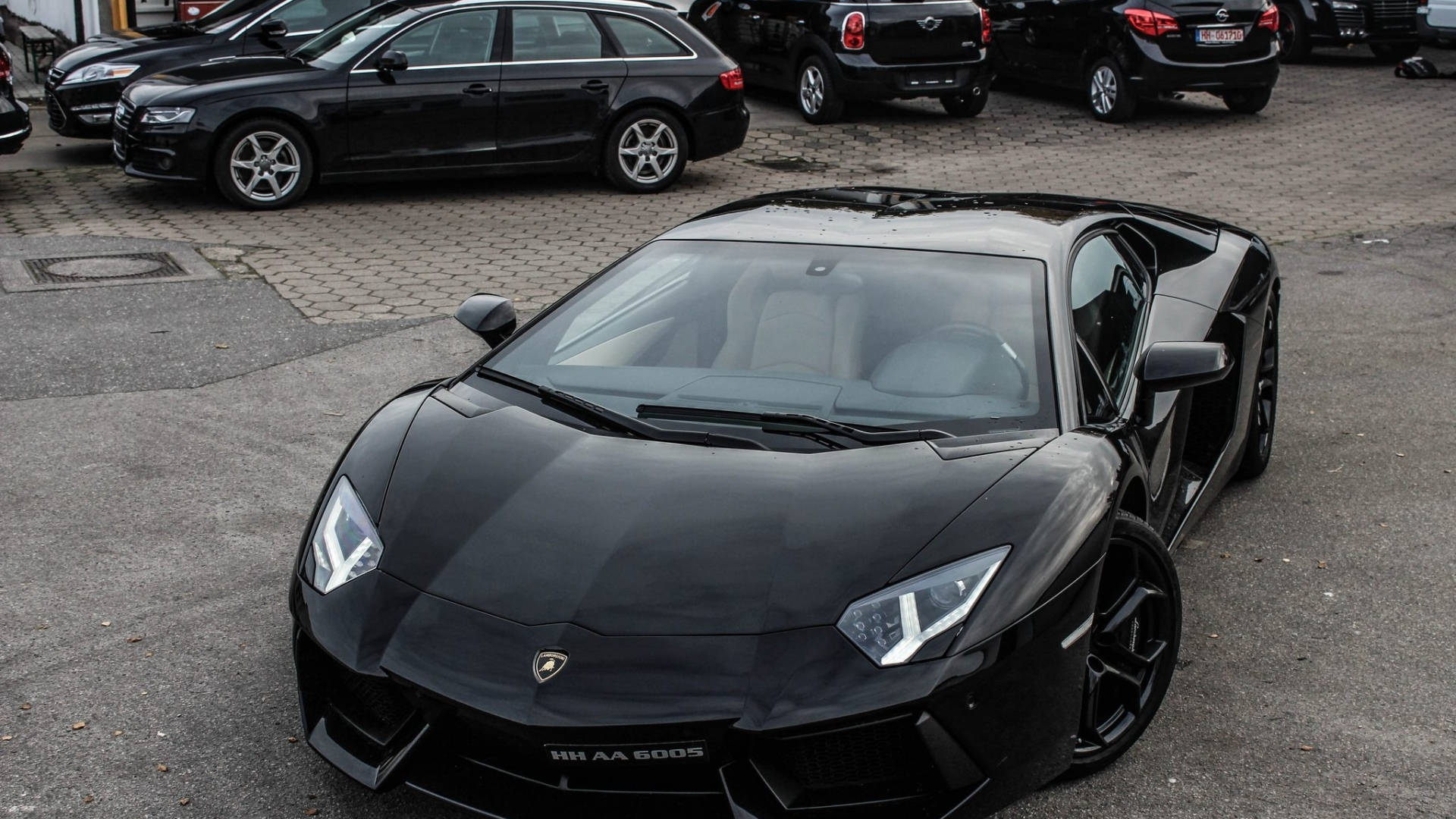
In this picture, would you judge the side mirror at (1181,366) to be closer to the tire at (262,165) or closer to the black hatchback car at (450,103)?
the black hatchback car at (450,103)

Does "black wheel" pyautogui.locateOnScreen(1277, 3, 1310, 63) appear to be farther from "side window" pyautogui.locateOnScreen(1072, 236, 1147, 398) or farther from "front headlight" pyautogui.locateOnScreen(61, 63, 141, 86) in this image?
"side window" pyautogui.locateOnScreen(1072, 236, 1147, 398)

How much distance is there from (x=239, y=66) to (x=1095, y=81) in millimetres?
9254

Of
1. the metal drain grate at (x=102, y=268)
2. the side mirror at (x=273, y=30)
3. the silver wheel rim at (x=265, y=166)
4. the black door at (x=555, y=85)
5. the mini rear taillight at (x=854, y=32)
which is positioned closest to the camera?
the metal drain grate at (x=102, y=268)

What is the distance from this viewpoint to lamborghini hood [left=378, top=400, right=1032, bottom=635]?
312 cm

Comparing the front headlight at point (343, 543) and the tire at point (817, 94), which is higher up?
the front headlight at point (343, 543)

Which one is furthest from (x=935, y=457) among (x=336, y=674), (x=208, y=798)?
(x=208, y=798)

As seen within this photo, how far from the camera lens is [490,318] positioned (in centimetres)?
468

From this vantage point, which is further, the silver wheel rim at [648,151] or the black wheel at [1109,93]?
the black wheel at [1109,93]

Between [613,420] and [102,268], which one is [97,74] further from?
[613,420]

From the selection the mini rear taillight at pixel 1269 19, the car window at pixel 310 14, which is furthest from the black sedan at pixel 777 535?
the mini rear taillight at pixel 1269 19

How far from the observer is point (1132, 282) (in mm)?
4859

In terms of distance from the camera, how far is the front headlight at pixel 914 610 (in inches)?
119

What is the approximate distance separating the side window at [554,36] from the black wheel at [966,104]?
5.40 meters

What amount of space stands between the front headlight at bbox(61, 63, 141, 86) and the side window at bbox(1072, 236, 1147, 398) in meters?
9.82
